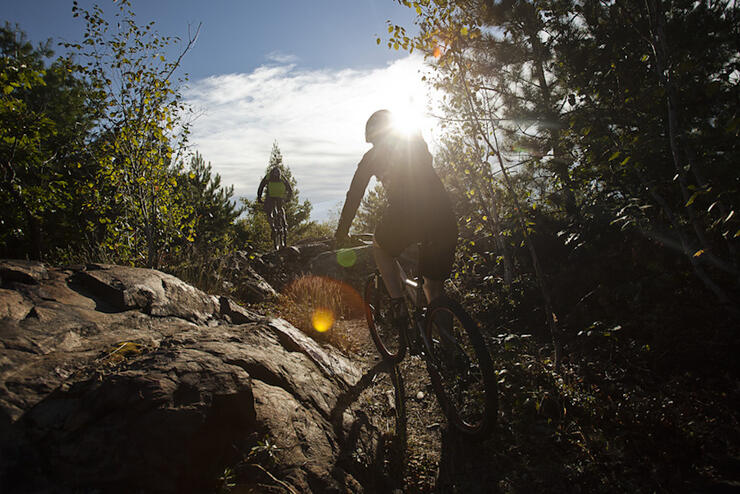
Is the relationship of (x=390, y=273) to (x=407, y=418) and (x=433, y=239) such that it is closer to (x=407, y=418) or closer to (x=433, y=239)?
(x=433, y=239)

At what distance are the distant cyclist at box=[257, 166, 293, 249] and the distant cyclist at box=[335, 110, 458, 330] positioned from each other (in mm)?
10300

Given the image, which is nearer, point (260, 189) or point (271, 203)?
point (260, 189)

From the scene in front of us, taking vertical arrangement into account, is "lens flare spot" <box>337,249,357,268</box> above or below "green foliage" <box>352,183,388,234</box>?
below

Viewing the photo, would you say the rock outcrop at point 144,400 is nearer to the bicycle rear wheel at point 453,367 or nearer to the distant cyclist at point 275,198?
the bicycle rear wheel at point 453,367

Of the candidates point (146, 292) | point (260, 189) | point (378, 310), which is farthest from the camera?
point (260, 189)

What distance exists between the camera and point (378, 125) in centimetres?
296

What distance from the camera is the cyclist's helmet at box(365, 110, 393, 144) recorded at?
2.94 m

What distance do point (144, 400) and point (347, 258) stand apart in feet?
25.7

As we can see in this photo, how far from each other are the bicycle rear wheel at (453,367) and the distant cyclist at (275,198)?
1072 centimetres

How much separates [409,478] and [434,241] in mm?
1630

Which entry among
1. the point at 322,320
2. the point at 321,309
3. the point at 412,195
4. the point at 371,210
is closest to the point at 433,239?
the point at 412,195

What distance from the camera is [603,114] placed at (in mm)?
3861

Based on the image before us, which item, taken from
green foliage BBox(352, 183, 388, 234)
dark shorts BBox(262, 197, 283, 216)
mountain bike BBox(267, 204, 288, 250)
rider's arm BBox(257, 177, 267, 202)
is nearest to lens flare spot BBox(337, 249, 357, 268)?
mountain bike BBox(267, 204, 288, 250)

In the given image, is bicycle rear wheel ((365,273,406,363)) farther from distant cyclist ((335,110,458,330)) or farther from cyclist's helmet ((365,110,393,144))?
cyclist's helmet ((365,110,393,144))
